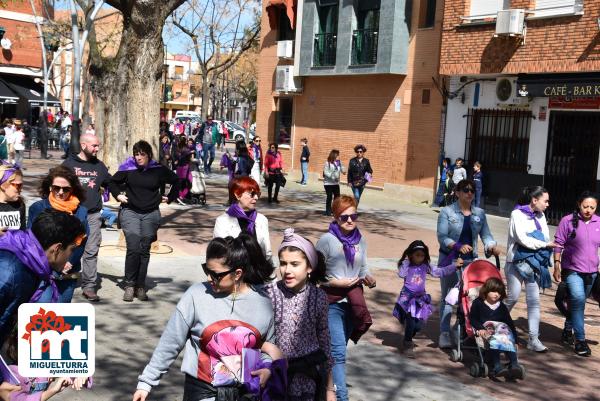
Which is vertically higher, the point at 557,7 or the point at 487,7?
the point at 487,7

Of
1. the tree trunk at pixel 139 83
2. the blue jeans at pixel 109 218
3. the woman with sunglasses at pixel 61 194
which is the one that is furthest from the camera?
the blue jeans at pixel 109 218

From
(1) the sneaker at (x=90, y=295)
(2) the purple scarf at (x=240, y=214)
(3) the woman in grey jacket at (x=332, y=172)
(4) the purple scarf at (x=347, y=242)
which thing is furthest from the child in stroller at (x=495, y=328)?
(3) the woman in grey jacket at (x=332, y=172)

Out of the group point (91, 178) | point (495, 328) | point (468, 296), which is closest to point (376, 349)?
point (468, 296)

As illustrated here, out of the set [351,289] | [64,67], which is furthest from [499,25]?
[64,67]

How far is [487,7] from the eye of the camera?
21844 millimetres

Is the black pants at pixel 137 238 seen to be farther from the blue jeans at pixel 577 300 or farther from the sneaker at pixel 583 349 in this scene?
the sneaker at pixel 583 349

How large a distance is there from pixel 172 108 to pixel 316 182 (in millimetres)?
70287

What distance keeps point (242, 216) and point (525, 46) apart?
15.9 meters

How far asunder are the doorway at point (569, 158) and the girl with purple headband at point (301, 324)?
1652 centimetres

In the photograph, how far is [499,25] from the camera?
20359 millimetres

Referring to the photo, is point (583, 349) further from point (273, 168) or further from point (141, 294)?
point (273, 168)

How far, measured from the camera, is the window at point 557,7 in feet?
62.5

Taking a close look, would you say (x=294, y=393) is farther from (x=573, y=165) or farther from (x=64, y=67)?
(x=64, y=67)

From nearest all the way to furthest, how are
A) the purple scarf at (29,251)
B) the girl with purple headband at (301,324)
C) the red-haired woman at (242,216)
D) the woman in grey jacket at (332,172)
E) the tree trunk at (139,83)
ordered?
the purple scarf at (29,251)
the girl with purple headband at (301,324)
the red-haired woman at (242,216)
the tree trunk at (139,83)
the woman in grey jacket at (332,172)
